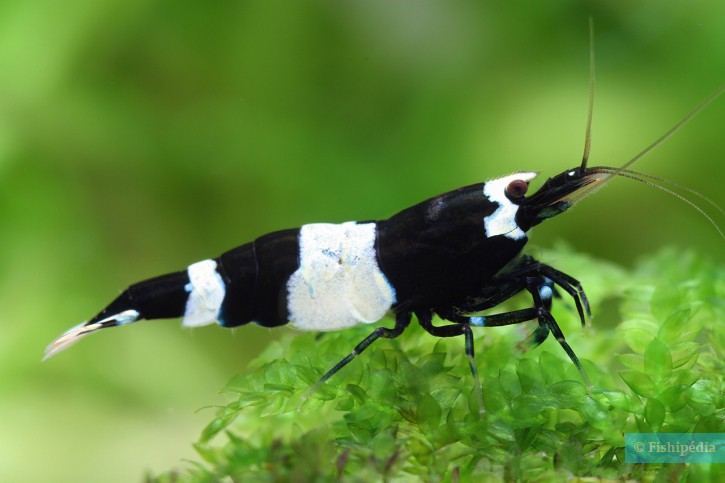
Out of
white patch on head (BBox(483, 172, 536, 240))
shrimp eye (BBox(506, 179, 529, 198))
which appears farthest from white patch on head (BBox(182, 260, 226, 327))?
shrimp eye (BBox(506, 179, 529, 198))

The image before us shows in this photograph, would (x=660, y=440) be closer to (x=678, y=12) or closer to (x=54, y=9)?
(x=678, y=12)

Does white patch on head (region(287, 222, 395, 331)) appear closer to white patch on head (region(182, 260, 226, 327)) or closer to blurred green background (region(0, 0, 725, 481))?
white patch on head (region(182, 260, 226, 327))

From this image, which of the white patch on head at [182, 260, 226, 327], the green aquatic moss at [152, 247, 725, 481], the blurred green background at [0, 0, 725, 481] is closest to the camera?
the green aquatic moss at [152, 247, 725, 481]

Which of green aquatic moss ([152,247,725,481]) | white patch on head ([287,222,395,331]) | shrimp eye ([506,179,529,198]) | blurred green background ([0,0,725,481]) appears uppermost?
blurred green background ([0,0,725,481])

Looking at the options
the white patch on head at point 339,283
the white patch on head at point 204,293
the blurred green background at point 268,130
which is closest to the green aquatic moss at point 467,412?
the white patch on head at point 339,283

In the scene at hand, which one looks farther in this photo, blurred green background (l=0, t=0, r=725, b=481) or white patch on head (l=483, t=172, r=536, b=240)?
blurred green background (l=0, t=0, r=725, b=481)
